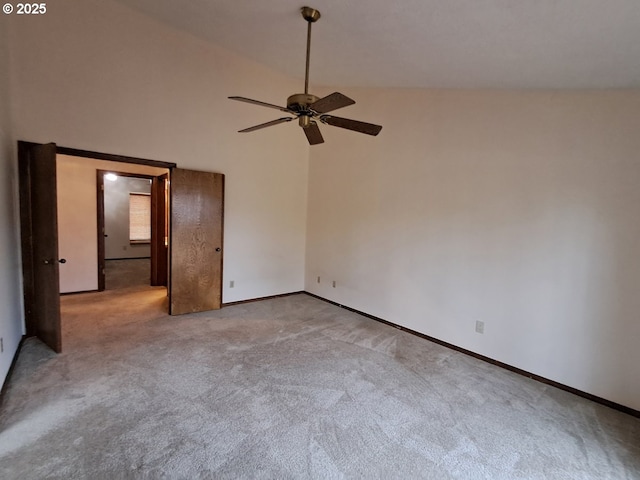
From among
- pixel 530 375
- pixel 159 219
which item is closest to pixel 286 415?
pixel 530 375

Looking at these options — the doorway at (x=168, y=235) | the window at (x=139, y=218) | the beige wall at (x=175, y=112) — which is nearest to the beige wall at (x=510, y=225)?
the beige wall at (x=175, y=112)

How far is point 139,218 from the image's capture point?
9.45 meters

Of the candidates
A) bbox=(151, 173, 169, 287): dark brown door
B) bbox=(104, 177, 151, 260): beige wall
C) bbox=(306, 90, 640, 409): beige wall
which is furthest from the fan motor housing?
bbox=(104, 177, 151, 260): beige wall

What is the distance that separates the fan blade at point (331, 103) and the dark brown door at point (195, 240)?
2574 mm

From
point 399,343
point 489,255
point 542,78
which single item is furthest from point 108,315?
point 542,78

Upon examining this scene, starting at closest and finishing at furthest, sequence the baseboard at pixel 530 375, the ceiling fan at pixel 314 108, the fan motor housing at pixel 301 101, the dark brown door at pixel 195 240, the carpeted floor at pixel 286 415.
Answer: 1. the carpeted floor at pixel 286 415
2. the ceiling fan at pixel 314 108
3. the fan motor housing at pixel 301 101
4. the baseboard at pixel 530 375
5. the dark brown door at pixel 195 240

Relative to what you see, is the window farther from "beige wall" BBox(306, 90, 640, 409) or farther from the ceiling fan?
the ceiling fan

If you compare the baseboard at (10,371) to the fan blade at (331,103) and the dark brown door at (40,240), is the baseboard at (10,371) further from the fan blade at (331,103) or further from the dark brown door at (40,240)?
the fan blade at (331,103)

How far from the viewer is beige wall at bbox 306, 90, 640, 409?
2.55 m

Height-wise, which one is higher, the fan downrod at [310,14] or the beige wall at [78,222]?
the fan downrod at [310,14]

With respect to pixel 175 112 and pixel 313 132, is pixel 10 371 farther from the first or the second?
pixel 313 132

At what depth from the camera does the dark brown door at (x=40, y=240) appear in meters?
2.98

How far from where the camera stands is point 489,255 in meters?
3.28

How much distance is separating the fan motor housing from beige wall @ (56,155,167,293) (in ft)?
14.7
